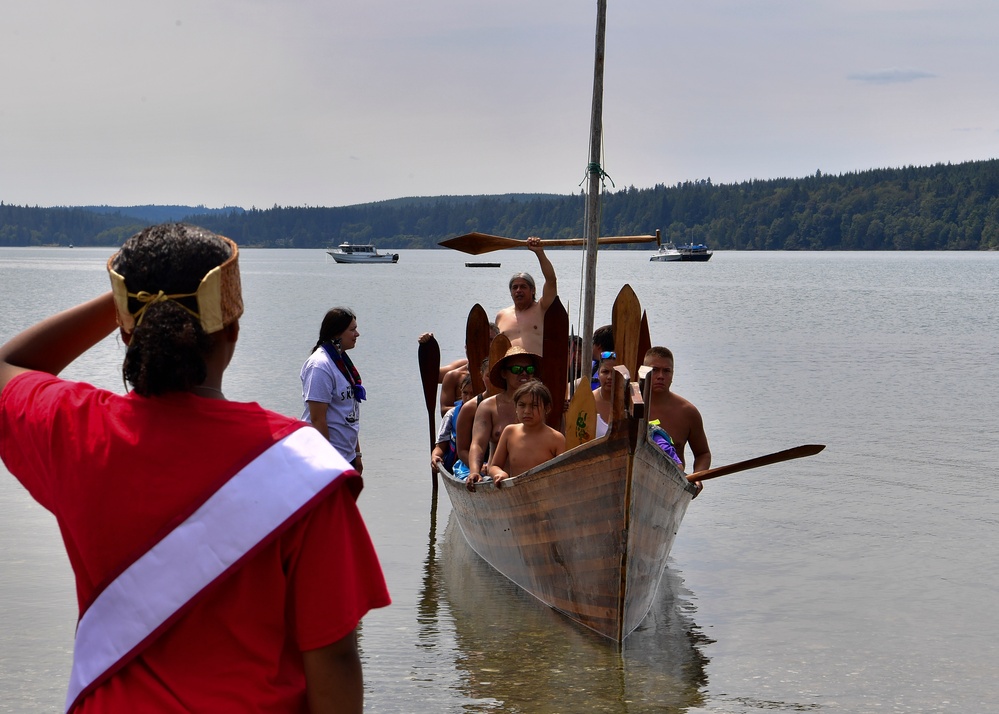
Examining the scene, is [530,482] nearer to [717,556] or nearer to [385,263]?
[717,556]

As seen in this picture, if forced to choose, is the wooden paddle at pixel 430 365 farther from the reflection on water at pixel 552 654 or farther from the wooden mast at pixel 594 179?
the wooden mast at pixel 594 179

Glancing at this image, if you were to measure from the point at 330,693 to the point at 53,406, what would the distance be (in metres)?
0.64

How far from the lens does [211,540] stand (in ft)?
5.32

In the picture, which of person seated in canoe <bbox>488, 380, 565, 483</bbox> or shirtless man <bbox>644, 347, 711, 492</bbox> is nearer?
person seated in canoe <bbox>488, 380, 565, 483</bbox>

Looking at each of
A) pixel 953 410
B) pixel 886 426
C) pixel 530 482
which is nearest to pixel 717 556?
pixel 530 482

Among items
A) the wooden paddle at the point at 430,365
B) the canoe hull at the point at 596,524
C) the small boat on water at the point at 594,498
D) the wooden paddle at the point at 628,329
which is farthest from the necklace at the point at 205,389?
the wooden paddle at the point at 430,365

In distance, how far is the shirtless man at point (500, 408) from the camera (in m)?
8.06

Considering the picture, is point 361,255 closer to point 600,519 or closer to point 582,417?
point 582,417

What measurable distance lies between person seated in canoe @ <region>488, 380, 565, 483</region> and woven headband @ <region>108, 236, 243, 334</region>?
556 centimetres

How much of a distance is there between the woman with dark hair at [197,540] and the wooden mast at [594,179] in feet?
19.9

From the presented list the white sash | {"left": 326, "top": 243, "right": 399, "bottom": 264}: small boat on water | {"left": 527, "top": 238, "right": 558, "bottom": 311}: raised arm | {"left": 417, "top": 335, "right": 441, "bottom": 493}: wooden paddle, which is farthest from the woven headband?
{"left": 326, "top": 243, "right": 399, "bottom": 264}: small boat on water

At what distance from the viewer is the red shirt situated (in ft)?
5.36

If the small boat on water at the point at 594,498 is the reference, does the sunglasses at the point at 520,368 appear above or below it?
above

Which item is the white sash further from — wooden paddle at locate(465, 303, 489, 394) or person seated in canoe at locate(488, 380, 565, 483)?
wooden paddle at locate(465, 303, 489, 394)
